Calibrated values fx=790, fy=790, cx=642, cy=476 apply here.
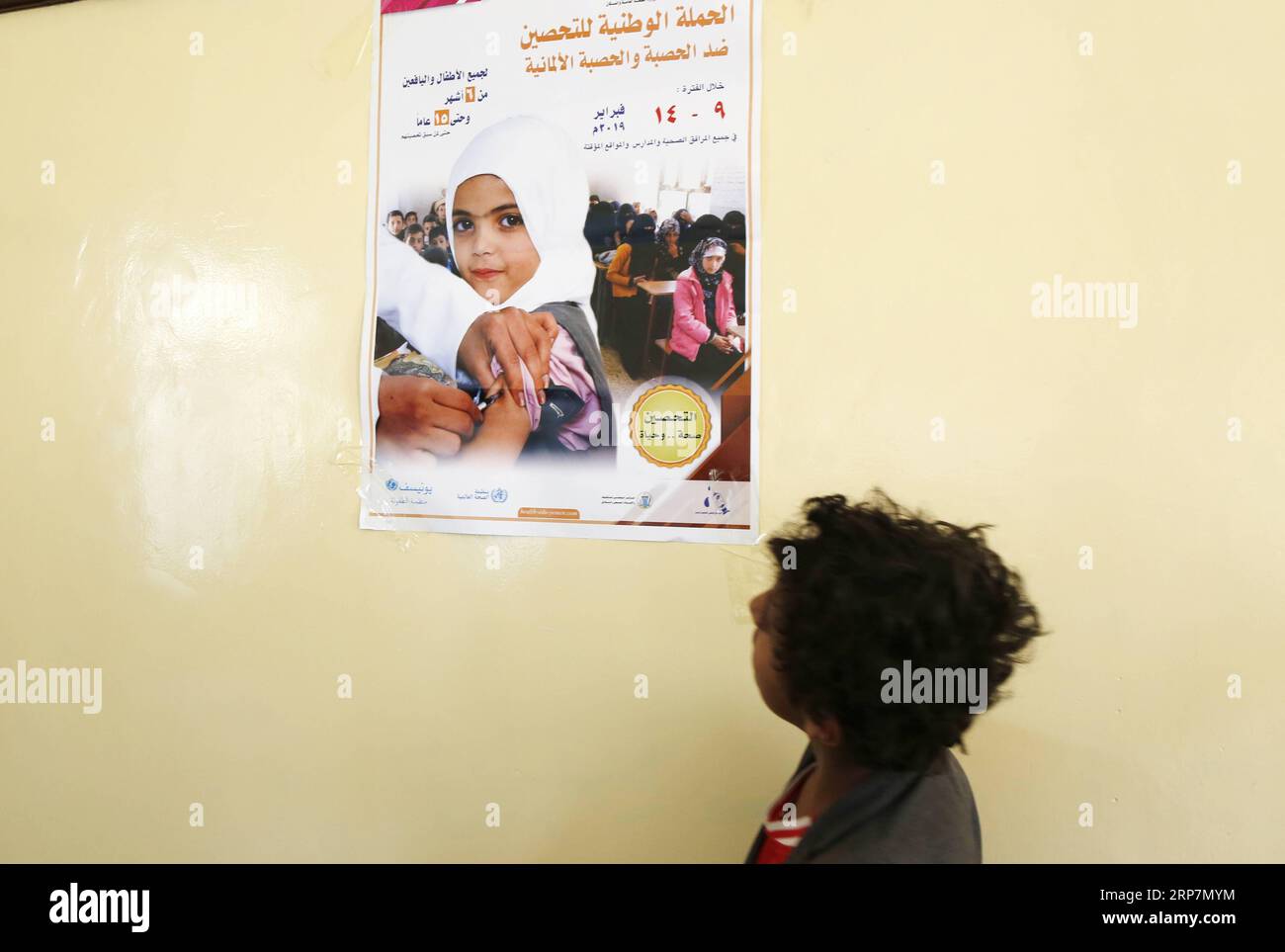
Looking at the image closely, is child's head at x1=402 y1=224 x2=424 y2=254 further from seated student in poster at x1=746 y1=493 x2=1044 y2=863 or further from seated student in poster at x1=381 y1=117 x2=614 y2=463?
seated student in poster at x1=746 y1=493 x2=1044 y2=863

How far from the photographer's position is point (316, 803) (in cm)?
123

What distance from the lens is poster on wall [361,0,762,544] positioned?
1130 mm

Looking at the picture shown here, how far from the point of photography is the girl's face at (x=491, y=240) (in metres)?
1.19

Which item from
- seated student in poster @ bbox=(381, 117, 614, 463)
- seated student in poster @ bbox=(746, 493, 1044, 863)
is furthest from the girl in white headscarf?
seated student in poster @ bbox=(746, 493, 1044, 863)

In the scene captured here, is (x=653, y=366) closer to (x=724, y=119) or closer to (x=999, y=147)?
(x=724, y=119)

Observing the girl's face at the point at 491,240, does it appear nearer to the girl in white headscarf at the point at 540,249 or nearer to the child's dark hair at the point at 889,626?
the girl in white headscarf at the point at 540,249

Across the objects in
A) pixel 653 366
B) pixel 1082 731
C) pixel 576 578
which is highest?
pixel 653 366

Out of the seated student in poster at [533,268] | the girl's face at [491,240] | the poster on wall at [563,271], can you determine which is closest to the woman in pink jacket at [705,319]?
the poster on wall at [563,271]

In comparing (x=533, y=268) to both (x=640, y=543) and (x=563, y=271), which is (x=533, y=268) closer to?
(x=563, y=271)

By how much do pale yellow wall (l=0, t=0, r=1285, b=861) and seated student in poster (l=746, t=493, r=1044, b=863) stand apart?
36 cm

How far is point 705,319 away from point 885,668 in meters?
0.61

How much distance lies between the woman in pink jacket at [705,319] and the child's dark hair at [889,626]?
43cm
